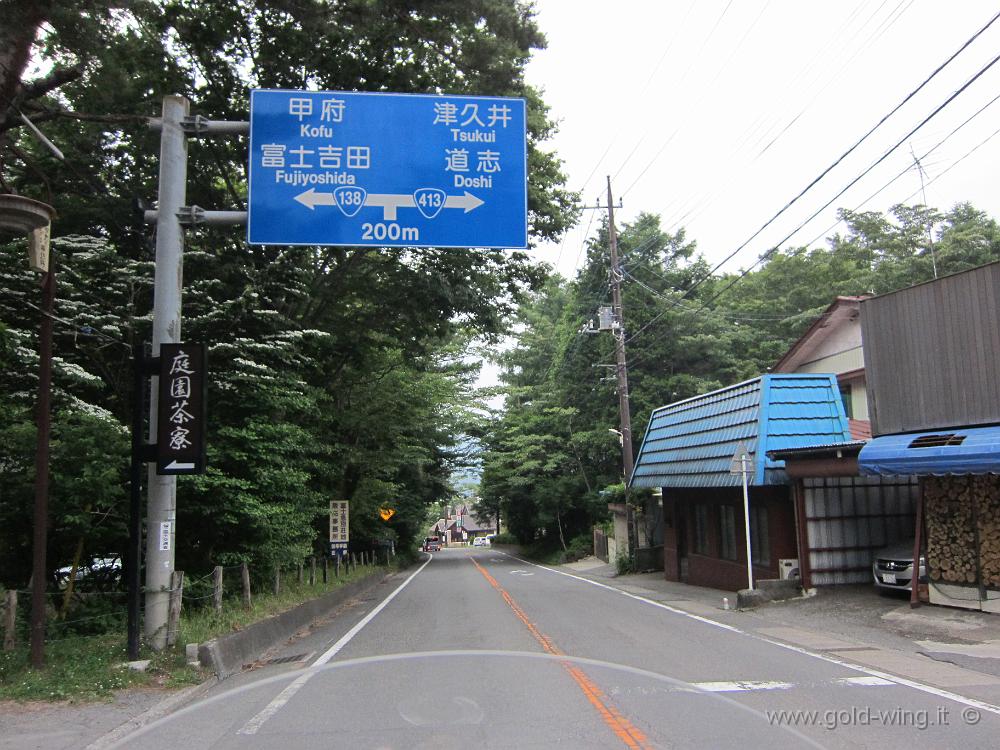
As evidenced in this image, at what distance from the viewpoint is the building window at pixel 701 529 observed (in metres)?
21.3

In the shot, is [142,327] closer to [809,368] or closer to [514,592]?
[514,592]

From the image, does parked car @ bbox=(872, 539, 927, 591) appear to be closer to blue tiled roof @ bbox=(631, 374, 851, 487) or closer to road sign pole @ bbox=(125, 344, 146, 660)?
blue tiled roof @ bbox=(631, 374, 851, 487)

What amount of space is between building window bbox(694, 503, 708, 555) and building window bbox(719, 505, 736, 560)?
1086 mm

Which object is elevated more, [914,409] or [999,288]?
[999,288]

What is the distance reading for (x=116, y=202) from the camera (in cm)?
1393

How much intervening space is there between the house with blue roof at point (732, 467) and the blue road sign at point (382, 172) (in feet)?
30.7

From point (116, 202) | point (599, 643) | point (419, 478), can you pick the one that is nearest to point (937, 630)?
point (599, 643)

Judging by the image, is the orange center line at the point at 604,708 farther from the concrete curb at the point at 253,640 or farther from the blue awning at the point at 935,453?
the blue awning at the point at 935,453

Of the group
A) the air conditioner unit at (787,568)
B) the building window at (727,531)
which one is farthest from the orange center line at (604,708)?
the building window at (727,531)

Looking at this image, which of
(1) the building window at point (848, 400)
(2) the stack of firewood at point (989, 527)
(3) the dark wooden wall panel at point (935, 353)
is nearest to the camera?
(2) the stack of firewood at point (989, 527)

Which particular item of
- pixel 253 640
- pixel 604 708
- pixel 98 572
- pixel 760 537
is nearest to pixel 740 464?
pixel 760 537

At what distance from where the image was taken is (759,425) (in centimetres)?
1672

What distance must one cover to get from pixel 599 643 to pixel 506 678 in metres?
2.88

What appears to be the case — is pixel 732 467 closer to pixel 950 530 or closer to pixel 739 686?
pixel 950 530
